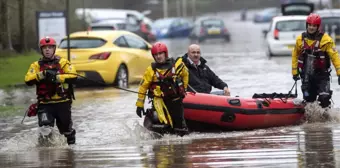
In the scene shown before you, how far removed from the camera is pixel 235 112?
506 inches

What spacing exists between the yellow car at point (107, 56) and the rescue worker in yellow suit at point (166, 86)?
8.98m

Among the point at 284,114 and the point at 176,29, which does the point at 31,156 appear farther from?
the point at 176,29

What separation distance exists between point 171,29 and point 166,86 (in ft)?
152

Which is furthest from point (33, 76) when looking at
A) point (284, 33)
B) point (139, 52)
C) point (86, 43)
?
point (284, 33)

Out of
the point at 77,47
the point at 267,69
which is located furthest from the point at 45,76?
the point at 267,69

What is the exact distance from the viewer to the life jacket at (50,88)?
1136 centimetres

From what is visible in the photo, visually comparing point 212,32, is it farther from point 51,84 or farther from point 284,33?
point 51,84

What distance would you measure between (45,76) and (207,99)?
255 cm

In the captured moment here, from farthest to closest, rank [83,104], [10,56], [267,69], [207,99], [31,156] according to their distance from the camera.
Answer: [10,56] → [267,69] → [83,104] → [207,99] → [31,156]

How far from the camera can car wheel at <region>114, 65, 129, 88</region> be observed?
847 inches

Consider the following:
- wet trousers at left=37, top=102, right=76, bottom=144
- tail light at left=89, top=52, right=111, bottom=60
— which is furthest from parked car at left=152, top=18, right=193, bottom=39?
wet trousers at left=37, top=102, right=76, bottom=144

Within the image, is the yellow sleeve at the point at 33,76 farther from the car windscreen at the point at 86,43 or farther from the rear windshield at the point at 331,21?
the rear windshield at the point at 331,21

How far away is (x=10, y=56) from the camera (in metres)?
29.7

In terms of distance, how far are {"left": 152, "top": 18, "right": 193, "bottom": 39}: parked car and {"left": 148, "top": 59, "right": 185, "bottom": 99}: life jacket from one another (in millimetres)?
44907
